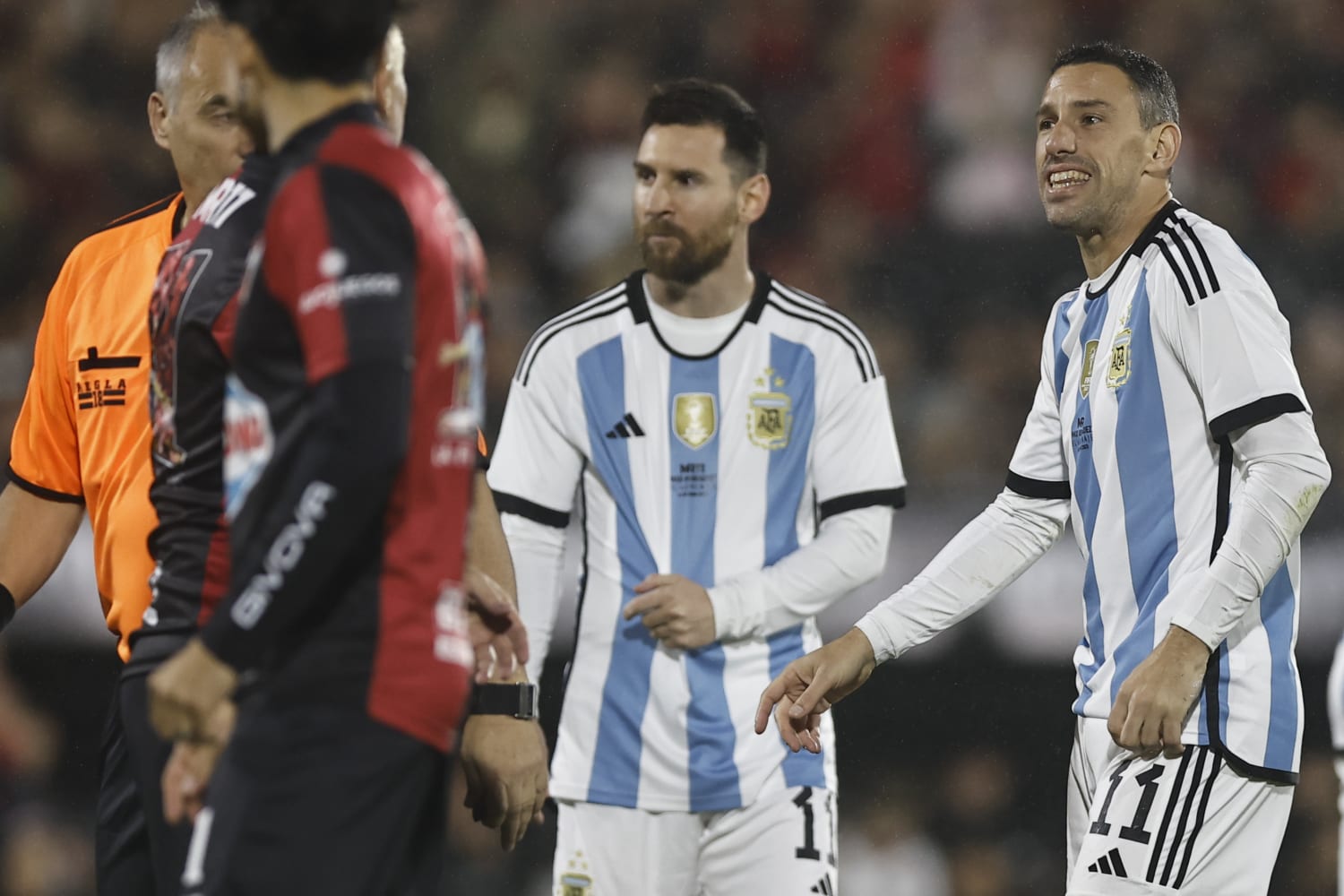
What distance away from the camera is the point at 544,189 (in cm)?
731

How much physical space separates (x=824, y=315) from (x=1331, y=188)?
3.77 metres

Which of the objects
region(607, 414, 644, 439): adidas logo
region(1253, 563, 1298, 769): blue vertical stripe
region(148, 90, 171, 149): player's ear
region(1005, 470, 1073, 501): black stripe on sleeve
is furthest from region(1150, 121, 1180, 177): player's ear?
region(148, 90, 171, 149): player's ear

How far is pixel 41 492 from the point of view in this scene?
137 inches

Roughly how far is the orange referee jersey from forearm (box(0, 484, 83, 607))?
29 mm

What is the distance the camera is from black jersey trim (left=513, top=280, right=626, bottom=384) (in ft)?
14.9

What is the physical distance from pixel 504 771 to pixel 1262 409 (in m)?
1.57

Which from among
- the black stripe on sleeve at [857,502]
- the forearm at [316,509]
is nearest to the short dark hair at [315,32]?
the forearm at [316,509]

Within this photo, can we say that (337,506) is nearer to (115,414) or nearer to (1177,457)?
(115,414)

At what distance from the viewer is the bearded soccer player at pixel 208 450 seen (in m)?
2.48

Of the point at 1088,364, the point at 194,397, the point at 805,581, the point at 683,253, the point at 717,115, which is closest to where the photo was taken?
the point at 194,397

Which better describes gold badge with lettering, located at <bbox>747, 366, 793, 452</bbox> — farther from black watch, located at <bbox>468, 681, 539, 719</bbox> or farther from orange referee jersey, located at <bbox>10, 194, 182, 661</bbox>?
black watch, located at <bbox>468, 681, 539, 719</bbox>

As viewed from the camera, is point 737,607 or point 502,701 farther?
point 737,607

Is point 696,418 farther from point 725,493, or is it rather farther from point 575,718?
point 575,718

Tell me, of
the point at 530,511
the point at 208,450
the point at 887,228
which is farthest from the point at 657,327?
the point at 887,228
